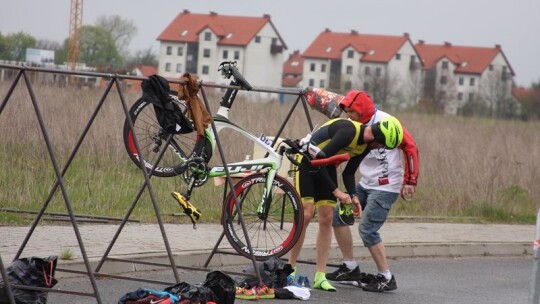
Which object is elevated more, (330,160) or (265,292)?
(330,160)

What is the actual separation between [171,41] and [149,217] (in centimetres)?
13075

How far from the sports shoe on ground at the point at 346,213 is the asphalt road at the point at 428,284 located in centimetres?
71

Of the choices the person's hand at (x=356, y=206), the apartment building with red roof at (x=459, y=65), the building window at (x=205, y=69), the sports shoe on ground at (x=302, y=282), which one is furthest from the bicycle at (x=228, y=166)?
the apartment building with red roof at (x=459, y=65)

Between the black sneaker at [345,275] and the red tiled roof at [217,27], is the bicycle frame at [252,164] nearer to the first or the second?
the black sneaker at [345,275]

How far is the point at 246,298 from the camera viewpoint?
10.1 meters

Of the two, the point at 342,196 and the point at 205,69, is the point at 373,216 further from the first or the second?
the point at 205,69

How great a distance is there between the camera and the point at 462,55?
162500 millimetres

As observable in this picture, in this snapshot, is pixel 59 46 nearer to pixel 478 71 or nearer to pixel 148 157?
pixel 148 157

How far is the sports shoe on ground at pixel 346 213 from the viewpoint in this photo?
10906mm

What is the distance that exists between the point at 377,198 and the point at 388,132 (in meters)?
0.92

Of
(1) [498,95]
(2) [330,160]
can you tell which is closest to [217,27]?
(1) [498,95]

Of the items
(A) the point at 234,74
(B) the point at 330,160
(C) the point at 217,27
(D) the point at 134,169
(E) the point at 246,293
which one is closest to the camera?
(E) the point at 246,293

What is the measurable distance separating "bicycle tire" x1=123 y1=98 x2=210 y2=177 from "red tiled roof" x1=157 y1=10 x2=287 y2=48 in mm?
133678

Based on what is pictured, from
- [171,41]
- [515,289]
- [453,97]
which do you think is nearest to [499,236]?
[515,289]
